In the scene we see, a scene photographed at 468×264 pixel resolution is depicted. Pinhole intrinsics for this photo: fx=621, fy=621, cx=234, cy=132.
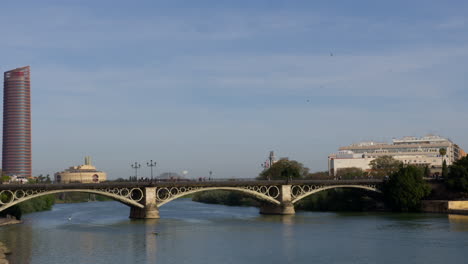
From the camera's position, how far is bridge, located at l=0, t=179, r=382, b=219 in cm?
7750

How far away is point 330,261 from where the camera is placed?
48188mm

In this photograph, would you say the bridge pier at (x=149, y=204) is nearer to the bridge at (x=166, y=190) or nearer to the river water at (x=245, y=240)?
the bridge at (x=166, y=190)

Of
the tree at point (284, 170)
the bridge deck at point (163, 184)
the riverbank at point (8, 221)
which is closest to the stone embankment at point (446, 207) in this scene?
the bridge deck at point (163, 184)

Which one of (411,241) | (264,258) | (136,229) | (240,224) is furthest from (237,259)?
(240,224)

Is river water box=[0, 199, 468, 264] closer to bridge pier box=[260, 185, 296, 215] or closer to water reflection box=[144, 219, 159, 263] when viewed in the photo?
water reflection box=[144, 219, 159, 263]

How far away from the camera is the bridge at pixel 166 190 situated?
254 feet

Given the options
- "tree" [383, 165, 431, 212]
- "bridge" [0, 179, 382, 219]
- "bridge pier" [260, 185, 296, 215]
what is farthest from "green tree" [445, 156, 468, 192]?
"bridge pier" [260, 185, 296, 215]

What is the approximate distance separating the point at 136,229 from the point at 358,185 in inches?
1670

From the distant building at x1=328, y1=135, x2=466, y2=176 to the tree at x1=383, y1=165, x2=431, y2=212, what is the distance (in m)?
76.3

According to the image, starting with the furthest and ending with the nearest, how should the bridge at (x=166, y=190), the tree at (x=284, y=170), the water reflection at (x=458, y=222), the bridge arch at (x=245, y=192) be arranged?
the tree at (x=284, y=170)
the bridge arch at (x=245, y=192)
the bridge at (x=166, y=190)
the water reflection at (x=458, y=222)

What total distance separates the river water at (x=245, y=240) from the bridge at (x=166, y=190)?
3.30 metres

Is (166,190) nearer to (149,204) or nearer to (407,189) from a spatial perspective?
(149,204)

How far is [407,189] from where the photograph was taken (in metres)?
96.4

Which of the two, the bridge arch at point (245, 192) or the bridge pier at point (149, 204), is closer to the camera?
the bridge pier at point (149, 204)
